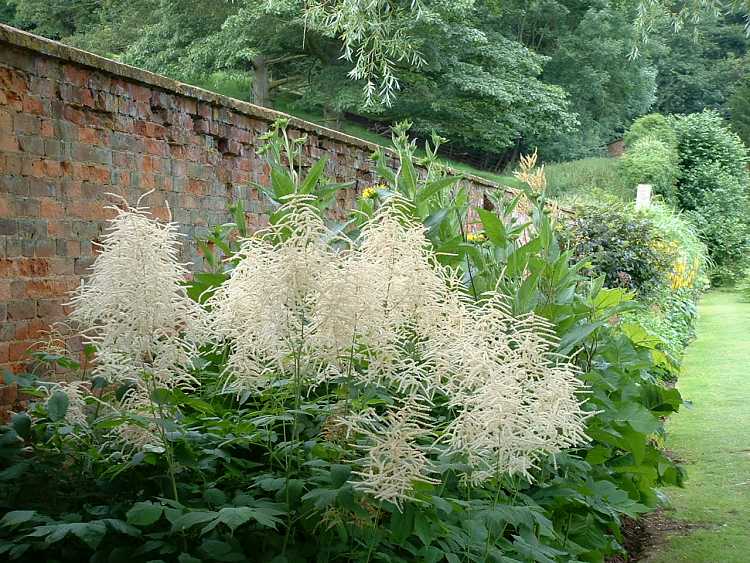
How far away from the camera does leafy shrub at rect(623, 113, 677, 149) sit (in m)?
25.0

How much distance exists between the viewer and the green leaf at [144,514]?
77.4 inches

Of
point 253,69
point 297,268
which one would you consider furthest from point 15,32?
point 253,69

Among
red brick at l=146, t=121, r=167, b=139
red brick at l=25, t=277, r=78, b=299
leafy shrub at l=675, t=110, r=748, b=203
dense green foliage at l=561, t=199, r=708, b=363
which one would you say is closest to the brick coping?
red brick at l=146, t=121, r=167, b=139

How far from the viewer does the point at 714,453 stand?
21.0 feet

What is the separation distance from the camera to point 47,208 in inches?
145

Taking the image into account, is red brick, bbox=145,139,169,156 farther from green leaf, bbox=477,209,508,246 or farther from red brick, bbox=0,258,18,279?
green leaf, bbox=477,209,508,246

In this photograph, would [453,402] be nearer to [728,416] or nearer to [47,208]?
[47,208]

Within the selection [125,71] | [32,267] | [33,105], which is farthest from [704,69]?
[32,267]

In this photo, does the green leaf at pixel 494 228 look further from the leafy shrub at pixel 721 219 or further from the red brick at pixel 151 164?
the leafy shrub at pixel 721 219

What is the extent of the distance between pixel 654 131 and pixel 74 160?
956 inches

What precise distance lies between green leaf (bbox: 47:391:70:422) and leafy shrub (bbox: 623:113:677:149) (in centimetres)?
2400

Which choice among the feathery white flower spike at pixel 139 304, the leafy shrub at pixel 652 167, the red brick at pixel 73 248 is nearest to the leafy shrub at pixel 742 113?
the leafy shrub at pixel 652 167

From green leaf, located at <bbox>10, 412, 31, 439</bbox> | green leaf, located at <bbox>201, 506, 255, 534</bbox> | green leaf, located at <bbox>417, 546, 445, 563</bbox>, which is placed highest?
green leaf, located at <bbox>201, 506, 255, 534</bbox>

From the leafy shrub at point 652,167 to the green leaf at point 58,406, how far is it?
21.1 meters
